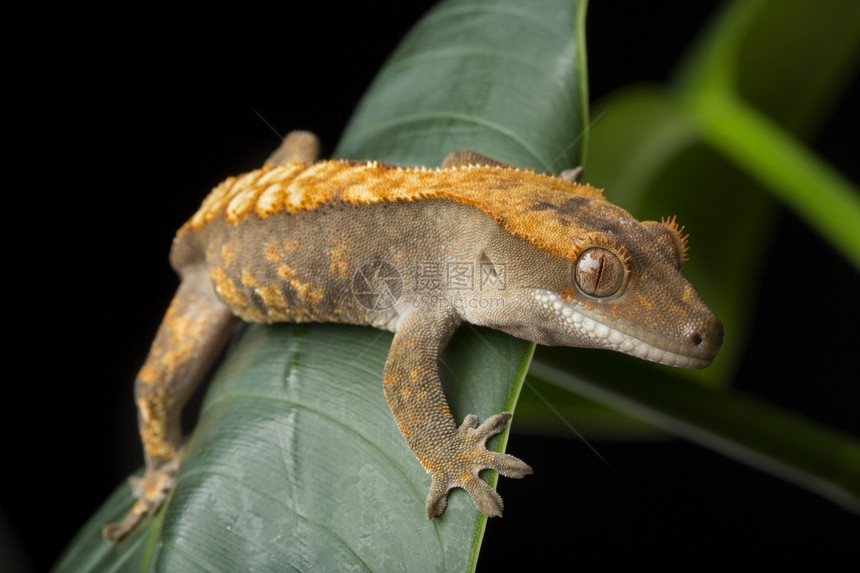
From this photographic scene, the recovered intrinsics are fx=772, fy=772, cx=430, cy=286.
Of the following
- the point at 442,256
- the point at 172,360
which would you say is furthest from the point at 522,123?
the point at 172,360

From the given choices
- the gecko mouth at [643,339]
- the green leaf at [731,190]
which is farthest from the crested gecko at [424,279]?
the green leaf at [731,190]

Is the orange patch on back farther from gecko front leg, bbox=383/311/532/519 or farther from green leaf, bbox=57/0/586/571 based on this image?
gecko front leg, bbox=383/311/532/519

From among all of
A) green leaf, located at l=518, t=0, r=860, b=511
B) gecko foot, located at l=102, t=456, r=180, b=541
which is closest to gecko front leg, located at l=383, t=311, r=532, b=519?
green leaf, located at l=518, t=0, r=860, b=511

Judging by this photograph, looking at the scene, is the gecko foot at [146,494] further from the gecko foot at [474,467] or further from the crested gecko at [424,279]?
the gecko foot at [474,467]

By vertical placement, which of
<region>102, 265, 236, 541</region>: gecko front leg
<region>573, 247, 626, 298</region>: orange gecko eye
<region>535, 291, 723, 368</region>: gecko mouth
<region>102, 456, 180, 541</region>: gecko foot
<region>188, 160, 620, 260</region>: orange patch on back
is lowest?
<region>102, 456, 180, 541</region>: gecko foot

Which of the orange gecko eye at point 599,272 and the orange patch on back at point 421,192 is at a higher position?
the orange patch on back at point 421,192

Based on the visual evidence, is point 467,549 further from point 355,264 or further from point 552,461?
point 552,461
